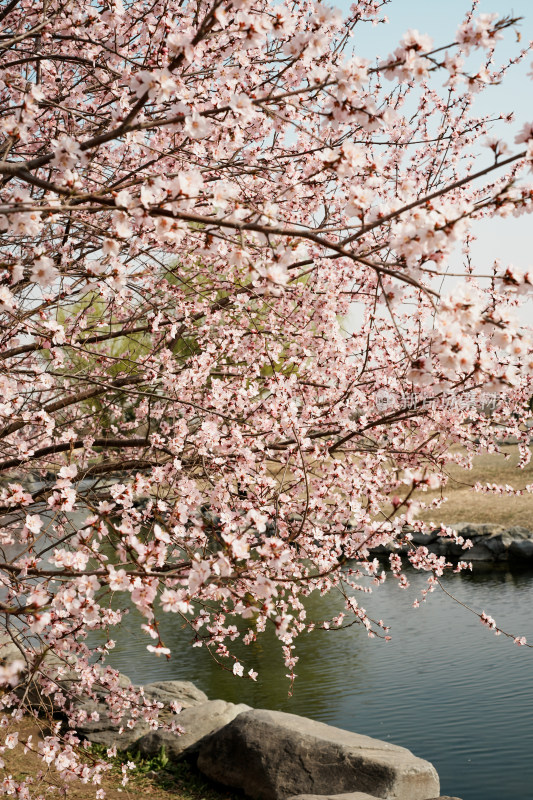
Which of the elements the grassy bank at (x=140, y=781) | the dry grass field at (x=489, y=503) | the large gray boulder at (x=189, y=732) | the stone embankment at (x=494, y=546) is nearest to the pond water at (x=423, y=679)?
the large gray boulder at (x=189, y=732)

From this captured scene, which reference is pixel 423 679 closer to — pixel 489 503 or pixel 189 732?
pixel 189 732

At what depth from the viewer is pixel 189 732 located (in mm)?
7945

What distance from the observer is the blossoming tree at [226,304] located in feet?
8.51

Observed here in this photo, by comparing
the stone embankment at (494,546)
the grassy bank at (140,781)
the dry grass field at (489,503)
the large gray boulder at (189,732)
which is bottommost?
the grassy bank at (140,781)

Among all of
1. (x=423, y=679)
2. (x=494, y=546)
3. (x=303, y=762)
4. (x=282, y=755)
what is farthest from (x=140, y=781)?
(x=494, y=546)

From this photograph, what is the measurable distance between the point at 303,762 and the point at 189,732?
1880mm

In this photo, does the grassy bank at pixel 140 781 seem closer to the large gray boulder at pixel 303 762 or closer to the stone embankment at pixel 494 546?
the large gray boulder at pixel 303 762

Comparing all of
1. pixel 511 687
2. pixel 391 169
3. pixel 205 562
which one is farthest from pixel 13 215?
pixel 511 687

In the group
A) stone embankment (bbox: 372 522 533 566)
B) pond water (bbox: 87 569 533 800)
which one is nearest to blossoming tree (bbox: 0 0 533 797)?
pond water (bbox: 87 569 533 800)

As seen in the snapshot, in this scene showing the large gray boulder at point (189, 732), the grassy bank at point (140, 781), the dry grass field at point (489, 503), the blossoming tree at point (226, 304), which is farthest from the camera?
the dry grass field at point (489, 503)

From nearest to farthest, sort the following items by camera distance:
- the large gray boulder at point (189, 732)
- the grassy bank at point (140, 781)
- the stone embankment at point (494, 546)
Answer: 1. the grassy bank at point (140, 781)
2. the large gray boulder at point (189, 732)
3. the stone embankment at point (494, 546)

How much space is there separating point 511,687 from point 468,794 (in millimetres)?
2687

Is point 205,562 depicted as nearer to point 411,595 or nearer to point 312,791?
point 312,791

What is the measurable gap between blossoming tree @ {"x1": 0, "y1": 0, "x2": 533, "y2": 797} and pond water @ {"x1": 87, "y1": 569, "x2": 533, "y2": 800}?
310 centimetres
